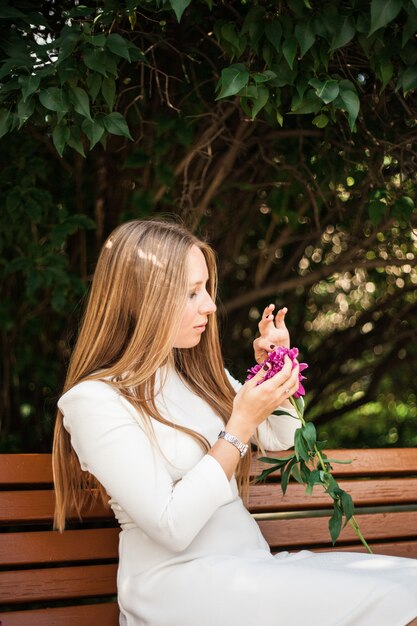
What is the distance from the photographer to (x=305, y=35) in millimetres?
2387

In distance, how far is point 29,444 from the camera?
4504mm

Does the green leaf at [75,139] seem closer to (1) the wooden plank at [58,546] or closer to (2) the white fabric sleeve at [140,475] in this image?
(2) the white fabric sleeve at [140,475]

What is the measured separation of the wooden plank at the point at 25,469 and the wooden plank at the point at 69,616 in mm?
358

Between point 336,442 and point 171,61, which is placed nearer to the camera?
point 171,61

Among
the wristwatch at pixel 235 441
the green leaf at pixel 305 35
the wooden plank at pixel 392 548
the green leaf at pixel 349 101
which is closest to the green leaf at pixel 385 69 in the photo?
the green leaf at pixel 349 101

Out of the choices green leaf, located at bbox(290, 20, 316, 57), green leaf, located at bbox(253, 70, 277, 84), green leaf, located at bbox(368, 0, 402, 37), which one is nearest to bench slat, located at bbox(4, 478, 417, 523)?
green leaf, located at bbox(253, 70, 277, 84)

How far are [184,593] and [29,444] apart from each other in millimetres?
2558

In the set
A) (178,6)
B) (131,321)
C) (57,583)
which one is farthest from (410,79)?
(57,583)

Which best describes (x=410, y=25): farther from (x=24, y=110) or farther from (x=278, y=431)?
(x=278, y=431)

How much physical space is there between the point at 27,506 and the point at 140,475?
0.62m

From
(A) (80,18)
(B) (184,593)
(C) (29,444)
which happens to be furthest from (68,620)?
(C) (29,444)

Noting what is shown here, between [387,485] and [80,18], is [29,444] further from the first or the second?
[80,18]

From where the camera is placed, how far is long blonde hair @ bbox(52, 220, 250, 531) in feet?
7.56

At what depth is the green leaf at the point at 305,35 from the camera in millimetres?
2371
